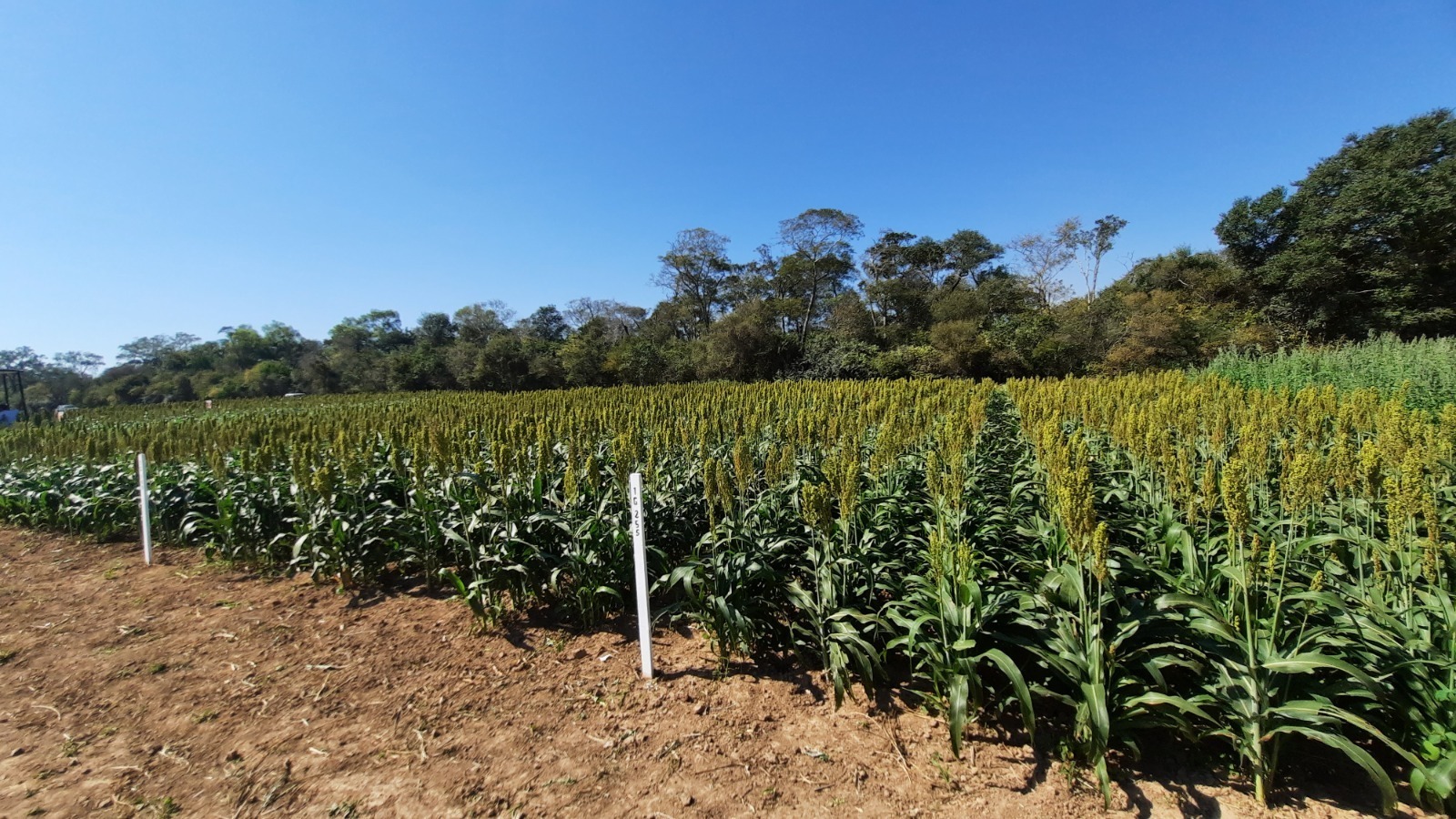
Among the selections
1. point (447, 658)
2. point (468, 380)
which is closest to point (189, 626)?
point (447, 658)

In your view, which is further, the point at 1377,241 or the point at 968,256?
the point at 968,256

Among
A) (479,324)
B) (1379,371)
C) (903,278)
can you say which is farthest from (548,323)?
(1379,371)

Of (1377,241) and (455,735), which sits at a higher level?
(1377,241)

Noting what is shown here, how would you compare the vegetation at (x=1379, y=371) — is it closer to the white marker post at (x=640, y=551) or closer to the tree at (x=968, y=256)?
the white marker post at (x=640, y=551)

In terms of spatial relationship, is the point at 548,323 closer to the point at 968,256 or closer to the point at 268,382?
the point at 268,382

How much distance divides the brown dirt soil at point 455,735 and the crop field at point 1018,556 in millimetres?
220

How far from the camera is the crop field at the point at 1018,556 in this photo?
219 cm

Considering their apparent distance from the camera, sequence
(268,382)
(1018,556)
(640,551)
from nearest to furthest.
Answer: (640,551)
(1018,556)
(268,382)

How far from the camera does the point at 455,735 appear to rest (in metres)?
2.80

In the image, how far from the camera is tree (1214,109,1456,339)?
24141 millimetres

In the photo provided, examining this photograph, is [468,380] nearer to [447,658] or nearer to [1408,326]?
[447,658]

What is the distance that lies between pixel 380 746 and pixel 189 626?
2.78 metres

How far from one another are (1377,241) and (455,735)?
4033 cm

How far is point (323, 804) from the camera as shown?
2350mm
